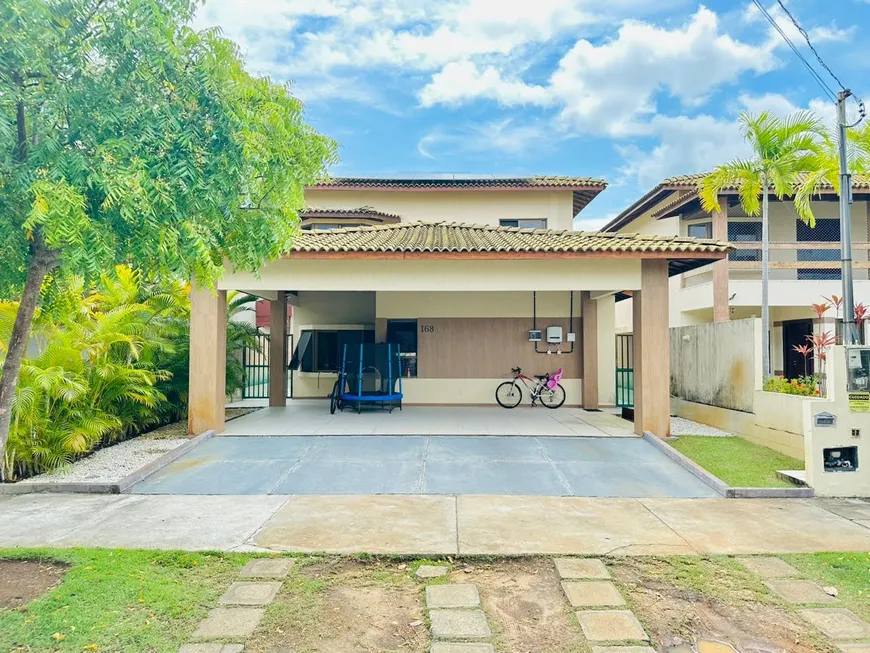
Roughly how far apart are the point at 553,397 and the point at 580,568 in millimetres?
9668

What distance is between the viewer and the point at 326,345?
51.7ft

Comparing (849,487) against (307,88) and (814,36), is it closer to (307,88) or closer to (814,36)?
(814,36)

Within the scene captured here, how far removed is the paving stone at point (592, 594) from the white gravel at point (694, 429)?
684 centimetres

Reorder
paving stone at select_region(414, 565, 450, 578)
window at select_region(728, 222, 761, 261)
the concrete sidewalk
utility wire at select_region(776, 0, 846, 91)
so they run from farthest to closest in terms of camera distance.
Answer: window at select_region(728, 222, 761, 261) → utility wire at select_region(776, 0, 846, 91) → the concrete sidewalk → paving stone at select_region(414, 565, 450, 578)

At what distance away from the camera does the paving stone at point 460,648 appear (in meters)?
3.32

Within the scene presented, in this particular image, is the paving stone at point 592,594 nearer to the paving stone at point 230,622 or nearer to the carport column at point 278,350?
the paving stone at point 230,622

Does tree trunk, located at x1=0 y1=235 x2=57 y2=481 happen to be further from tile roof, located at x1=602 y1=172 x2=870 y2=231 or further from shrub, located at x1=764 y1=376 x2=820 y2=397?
tile roof, located at x1=602 y1=172 x2=870 y2=231

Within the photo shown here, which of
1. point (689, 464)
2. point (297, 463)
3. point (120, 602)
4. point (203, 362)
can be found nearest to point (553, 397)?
point (689, 464)

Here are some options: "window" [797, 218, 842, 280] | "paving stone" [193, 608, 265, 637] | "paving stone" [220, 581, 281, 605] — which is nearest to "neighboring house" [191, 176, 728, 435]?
"paving stone" [220, 581, 281, 605]

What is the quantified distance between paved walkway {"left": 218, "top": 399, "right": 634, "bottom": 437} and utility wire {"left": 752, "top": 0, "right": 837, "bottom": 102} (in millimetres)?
6800

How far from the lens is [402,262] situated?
10039mm

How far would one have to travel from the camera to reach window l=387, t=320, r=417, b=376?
46.6 ft

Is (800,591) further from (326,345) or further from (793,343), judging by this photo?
(793,343)

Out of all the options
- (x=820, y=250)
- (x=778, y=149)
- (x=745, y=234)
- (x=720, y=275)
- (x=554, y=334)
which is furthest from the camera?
(x=745, y=234)
